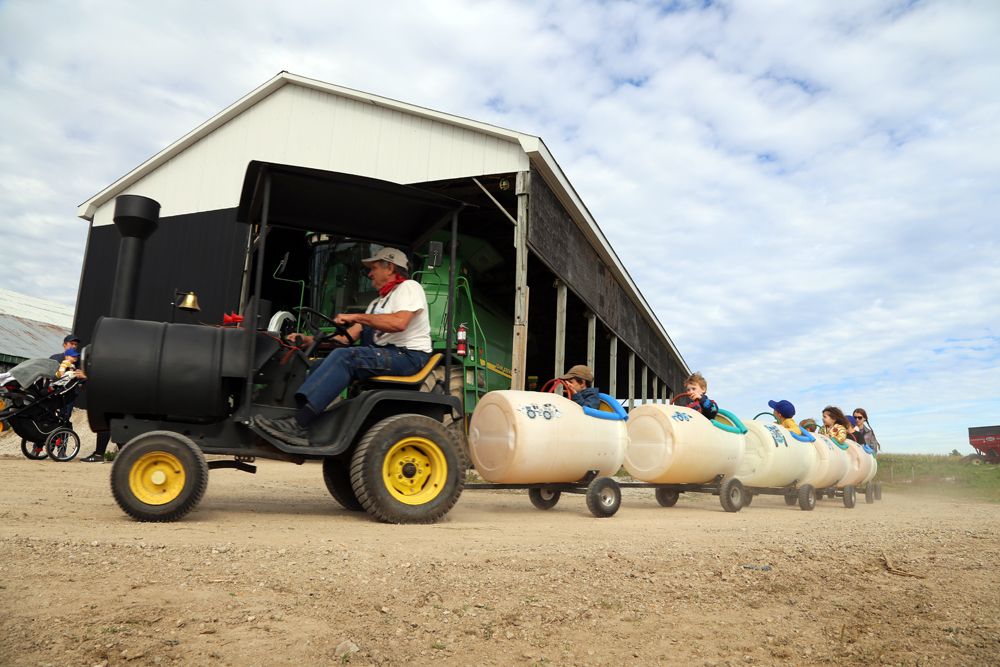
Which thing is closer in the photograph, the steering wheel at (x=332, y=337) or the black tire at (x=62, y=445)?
the steering wheel at (x=332, y=337)

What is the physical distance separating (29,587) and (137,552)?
0.69m

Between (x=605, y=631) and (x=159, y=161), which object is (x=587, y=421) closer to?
(x=605, y=631)

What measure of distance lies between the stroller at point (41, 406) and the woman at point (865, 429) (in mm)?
14856

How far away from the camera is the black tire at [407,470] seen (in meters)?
5.01

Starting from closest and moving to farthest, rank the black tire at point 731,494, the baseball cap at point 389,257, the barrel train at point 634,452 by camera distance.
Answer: the baseball cap at point 389,257, the barrel train at point 634,452, the black tire at point 731,494

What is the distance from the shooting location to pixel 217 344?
16.3 feet

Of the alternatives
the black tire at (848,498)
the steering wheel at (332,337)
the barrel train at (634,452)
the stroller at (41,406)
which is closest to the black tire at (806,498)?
the barrel train at (634,452)

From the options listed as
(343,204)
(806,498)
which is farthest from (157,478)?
(806,498)

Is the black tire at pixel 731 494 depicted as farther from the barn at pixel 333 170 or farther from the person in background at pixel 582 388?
the barn at pixel 333 170

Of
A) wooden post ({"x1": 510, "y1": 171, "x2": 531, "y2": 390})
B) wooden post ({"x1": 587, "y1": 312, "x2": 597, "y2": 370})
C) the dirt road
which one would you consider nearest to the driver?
the dirt road

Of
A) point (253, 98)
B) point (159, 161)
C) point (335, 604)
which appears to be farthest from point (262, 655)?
point (159, 161)

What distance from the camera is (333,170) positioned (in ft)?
39.7

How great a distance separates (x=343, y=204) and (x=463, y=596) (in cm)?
382

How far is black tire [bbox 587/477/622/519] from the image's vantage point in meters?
6.63
